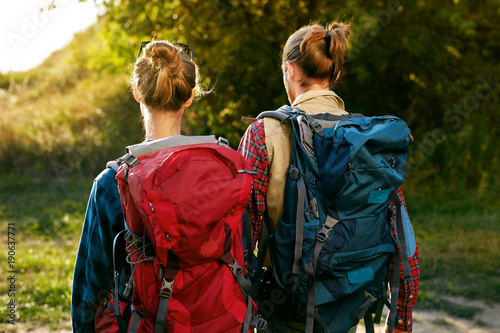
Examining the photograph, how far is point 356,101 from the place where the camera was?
7734mm

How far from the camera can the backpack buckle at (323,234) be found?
6.57 ft

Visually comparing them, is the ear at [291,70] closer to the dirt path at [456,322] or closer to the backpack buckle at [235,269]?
the backpack buckle at [235,269]

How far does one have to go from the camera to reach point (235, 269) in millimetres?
1775

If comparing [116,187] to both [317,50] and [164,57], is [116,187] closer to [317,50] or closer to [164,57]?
[164,57]

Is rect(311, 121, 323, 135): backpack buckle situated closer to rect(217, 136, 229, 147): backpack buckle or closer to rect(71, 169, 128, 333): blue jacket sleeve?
rect(217, 136, 229, 147): backpack buckle

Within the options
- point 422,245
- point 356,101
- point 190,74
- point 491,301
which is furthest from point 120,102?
point 190,74

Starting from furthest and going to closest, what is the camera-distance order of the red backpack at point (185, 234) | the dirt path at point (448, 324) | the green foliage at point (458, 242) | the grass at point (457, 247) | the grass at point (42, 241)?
1. the green foliage at point (458, 242)
2. the grass at point (457, 247)
3. the grass at point (42, 241)
4. the dirt path at point (448, 324)
5. the red backpack at point (185, 234)

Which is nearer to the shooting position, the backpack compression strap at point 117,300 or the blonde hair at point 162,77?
the backpack compression strap at point 117,300

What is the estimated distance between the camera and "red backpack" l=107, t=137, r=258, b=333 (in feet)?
5.21

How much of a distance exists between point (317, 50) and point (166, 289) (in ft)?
4.06

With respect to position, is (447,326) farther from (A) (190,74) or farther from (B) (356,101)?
(B) (356,101)

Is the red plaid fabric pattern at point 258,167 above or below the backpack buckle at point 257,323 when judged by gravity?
above

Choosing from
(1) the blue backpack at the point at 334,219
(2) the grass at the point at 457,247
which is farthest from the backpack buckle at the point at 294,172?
(2) the grass at the point at 457,247

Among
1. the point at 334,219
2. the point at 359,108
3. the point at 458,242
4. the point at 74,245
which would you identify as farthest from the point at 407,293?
the point at 359,108
